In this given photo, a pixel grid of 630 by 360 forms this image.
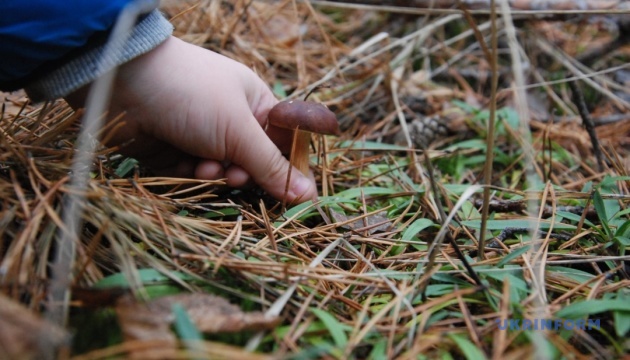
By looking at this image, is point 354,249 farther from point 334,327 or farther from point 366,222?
point 334,327

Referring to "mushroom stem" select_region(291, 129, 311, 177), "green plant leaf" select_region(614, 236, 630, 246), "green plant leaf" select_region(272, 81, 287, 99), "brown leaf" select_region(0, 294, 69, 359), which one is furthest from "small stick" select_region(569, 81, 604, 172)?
"brown leaf" select_region(0, 294, 69, 359)

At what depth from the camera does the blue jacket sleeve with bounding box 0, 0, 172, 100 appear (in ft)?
3.69

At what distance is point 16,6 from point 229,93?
0.54 m

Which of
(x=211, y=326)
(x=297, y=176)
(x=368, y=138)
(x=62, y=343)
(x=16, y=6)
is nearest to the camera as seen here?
(x=62, y=343)

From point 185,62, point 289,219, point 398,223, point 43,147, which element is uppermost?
point 185,62

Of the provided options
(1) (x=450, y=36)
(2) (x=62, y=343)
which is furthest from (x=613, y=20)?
(2) (x=62, y=343)

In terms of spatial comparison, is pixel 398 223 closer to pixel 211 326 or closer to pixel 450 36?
pixel 211 326

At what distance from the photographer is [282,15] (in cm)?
317

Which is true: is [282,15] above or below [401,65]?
above

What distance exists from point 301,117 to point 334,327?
694 millimetres

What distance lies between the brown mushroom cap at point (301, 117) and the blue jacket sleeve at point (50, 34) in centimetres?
48

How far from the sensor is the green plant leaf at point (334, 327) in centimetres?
99

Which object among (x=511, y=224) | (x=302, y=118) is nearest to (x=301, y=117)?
(x=302, y=118)

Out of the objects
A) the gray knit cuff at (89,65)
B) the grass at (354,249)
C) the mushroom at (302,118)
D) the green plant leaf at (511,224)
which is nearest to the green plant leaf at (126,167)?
the grass at (354,249)
